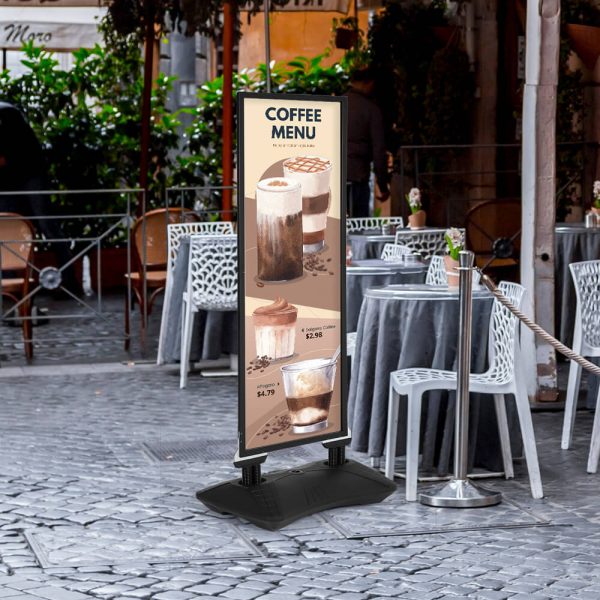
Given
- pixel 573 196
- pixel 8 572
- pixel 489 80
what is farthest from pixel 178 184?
pixel 8 572

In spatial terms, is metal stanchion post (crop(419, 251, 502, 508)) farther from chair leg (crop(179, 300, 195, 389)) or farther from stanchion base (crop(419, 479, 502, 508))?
chair leg (crop(179, 300, 195, 389))

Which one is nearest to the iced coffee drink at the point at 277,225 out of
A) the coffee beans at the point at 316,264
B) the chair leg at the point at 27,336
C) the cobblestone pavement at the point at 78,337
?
the coffee beans at the point at 316,264

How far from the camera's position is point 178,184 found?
1584cm

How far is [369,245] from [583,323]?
3.45 meters

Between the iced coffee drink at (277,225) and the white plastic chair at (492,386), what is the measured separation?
88cm

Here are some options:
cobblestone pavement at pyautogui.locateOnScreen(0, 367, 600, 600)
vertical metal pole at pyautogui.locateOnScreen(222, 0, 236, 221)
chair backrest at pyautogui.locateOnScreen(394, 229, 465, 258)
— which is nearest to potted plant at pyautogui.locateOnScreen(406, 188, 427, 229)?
chair backrest at pyautogui.locateOnScreen(394, 229, 465, 258)

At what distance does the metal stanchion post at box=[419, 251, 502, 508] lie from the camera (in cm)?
635

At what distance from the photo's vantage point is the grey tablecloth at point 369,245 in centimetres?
1074

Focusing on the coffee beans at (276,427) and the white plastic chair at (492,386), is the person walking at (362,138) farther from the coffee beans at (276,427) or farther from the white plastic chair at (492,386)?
the coffee beans at (276,427)

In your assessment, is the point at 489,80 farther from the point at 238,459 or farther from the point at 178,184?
the point at 238,459

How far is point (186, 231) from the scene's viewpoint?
1086cm

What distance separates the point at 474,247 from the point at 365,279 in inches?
183

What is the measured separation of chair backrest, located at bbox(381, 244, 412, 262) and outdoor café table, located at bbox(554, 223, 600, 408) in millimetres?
1378

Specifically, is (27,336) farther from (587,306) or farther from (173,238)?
(587,306)
